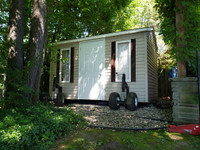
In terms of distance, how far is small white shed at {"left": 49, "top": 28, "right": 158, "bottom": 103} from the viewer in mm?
5652

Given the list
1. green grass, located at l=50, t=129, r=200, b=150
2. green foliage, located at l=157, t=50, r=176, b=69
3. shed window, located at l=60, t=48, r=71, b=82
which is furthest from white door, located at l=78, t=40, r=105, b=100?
green foliage, located at l=157, t=50, r=176, b=69

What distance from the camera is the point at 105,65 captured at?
6367 millimetres

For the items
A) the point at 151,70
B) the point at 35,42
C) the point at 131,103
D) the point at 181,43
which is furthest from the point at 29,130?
the point at 151,70

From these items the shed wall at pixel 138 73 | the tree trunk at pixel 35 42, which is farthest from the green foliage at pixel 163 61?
the tree trunk at pixel 35 42

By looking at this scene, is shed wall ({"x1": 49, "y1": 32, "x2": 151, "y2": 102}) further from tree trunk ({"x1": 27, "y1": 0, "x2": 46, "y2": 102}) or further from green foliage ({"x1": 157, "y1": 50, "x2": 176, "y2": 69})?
green foliage ({"x1": 157, "y1": 50, "x2": 176, "y2": 69})

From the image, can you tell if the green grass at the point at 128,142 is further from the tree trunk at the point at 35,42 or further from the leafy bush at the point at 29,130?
the tree trunk at the point at 35,42

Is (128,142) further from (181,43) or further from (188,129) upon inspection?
(181,43)

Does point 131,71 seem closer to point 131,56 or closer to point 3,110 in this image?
point 131,56

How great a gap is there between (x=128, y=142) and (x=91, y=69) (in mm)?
4546

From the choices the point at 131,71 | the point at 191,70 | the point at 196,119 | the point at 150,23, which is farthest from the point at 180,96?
the point at 150,23

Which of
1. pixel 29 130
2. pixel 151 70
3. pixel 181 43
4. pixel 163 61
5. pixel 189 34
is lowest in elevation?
pixel 29 130

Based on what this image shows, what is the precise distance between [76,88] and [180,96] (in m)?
4.65

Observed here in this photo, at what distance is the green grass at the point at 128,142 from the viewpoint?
7.34ft

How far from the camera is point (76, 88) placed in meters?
6.92
